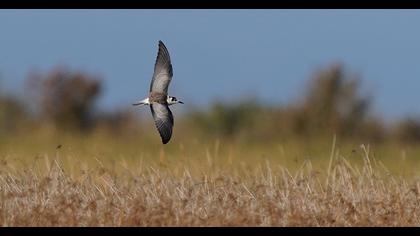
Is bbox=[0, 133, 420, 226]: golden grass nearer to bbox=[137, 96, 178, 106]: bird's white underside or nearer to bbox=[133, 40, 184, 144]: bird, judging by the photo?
bbox=[133, 40, 184, 144]: bird

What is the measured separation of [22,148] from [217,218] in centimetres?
1565

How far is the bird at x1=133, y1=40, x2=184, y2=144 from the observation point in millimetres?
8594

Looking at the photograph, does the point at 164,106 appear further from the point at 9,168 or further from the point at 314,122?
the point at 314,122

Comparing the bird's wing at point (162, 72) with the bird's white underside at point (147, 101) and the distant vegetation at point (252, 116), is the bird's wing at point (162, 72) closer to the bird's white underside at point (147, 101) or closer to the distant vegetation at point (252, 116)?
the bird's white underside at point (147, 101)

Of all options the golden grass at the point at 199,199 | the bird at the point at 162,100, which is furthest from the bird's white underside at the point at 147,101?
the golden grass at the point at 199,199

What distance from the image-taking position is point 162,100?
8.61m

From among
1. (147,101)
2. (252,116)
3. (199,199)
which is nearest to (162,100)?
(147,101)

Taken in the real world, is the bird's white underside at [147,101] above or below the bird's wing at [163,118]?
above

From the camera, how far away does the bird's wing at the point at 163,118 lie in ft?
28.2

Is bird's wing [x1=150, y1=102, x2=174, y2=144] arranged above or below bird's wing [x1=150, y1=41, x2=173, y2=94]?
below

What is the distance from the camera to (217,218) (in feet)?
25.5

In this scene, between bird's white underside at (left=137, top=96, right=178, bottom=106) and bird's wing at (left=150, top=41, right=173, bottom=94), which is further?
bird's wing at (left=150, top=41, right=173, bottom=94)

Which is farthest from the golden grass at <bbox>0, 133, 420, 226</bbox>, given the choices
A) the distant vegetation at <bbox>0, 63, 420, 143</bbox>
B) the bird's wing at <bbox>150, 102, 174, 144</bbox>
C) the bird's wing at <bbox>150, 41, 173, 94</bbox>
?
the distant vegetation at <bbox>0, 63, 420, 143</bbox>

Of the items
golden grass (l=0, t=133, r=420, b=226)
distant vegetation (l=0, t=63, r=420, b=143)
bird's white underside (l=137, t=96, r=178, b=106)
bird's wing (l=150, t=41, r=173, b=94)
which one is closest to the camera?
golden grass (l=0, t=133, r=420, b=226)
